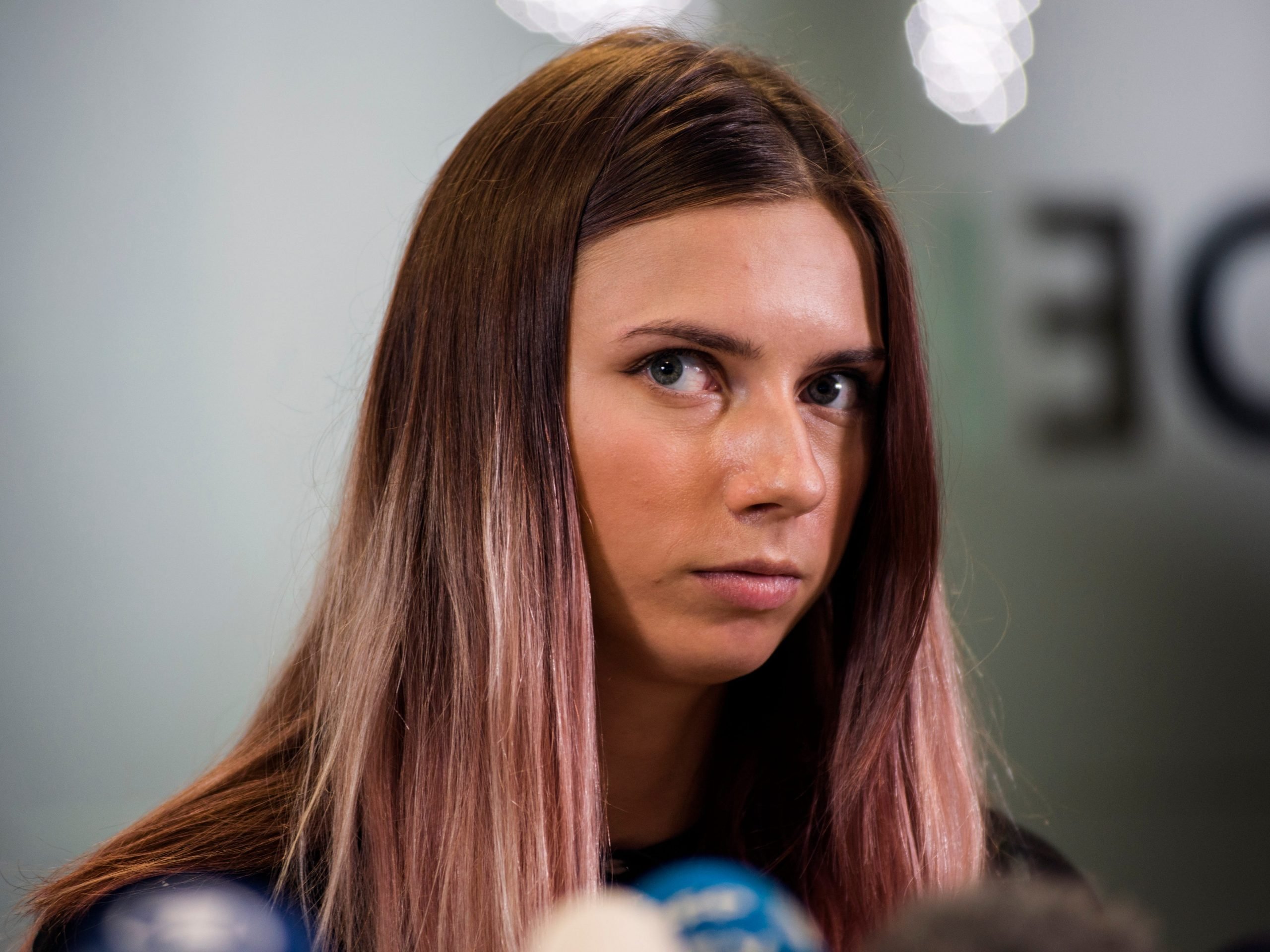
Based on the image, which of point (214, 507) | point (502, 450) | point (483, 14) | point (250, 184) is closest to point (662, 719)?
point (502, 450)

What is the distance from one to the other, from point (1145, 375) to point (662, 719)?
1.26 metres

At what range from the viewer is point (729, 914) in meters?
0.33

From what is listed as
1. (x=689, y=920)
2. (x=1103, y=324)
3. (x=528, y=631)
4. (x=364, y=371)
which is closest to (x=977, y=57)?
(x=1103, y=324)

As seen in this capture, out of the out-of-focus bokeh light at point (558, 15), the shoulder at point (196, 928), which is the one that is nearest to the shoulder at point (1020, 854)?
the shoulder at point (196, 928)

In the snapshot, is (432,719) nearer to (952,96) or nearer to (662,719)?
(662,719)

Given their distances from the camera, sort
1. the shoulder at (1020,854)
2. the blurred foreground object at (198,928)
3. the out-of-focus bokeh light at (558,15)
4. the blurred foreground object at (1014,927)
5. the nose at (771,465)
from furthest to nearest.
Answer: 1. the out-of-focus bokeh light at (558,15)
2. the shoulder at (1020,854)
3. the nose at (771,465)
4. the blurred foreground object at (198,928)
5. the blurred foreground object at (1014,927)

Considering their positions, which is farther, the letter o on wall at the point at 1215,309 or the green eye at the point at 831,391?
the letter o on wall at the point at 1215,309

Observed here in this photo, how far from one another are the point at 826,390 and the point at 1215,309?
1.29m

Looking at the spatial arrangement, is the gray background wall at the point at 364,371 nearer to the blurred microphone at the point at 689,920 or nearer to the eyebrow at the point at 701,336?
the eyebrow at the point at 701,336

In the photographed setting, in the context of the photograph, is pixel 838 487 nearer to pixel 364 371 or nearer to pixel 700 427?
pixel 700 427

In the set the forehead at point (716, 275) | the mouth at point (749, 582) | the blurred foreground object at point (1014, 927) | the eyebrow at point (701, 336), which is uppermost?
the forehead at point (716, 275)

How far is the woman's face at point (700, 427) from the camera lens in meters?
0.63

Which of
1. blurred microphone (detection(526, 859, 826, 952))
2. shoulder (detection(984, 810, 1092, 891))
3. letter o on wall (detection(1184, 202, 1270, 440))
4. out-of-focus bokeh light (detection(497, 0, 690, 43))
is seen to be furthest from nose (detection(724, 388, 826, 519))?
letter o on wall (detection(1184, 202, 1270, 440))

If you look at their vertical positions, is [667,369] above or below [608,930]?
above
